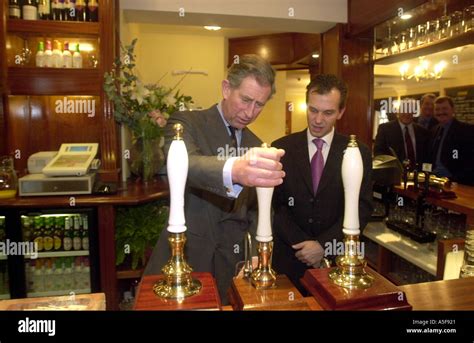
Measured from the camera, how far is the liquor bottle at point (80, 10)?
2.72 metres

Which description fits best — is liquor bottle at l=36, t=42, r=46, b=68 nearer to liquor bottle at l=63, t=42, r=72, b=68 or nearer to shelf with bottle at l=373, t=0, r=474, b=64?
liquor bottle at l=63, t=42, r=72, b=68

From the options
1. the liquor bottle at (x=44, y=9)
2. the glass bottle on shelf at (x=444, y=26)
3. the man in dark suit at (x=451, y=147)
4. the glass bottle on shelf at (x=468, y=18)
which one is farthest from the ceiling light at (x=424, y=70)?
the liquor bottle at (x=44, y=9)

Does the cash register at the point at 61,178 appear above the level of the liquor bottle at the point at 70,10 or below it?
below

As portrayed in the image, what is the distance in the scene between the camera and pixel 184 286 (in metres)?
0.82

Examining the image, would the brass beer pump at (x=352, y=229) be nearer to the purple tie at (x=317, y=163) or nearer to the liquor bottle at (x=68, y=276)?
the purple tie at (x=317, y=163)

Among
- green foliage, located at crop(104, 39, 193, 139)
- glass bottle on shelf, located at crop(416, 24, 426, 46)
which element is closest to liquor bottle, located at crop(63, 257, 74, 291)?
green foliage, located at crop(104, 39, 193, 139)

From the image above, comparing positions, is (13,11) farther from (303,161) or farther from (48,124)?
(303,161)

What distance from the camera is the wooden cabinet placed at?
262 centimetres

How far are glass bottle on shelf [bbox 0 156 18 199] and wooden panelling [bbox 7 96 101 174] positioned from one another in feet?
1.34

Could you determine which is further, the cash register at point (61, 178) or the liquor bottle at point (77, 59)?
the liquor bottle at point (77, 59)

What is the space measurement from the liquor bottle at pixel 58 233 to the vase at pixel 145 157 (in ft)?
2.16

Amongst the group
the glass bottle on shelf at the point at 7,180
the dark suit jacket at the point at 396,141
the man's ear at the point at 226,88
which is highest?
the man's ear at the point at 226,88
